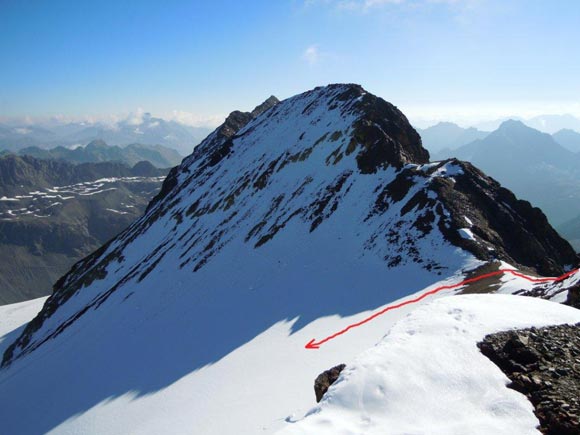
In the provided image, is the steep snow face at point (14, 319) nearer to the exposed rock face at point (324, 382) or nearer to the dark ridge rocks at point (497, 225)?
the dark ridge rocks at point (497, 225)

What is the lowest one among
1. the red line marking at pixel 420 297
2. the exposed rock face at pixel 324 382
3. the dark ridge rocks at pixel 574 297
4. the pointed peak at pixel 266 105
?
the red line marking at pixel 420 297

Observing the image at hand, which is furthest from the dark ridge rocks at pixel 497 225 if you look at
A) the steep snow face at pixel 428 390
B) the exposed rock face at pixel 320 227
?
the steep snow face at pixel 428 390

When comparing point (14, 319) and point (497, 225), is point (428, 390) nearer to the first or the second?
point (497, 225)

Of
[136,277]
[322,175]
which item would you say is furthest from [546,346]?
[136,277]

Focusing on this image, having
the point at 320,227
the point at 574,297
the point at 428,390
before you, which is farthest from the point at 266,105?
the point at 428,390

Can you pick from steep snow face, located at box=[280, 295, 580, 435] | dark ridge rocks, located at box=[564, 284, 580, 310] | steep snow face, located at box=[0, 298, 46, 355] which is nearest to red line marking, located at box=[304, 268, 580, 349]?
dark ridge rocks, located at box=[564, 284, 580, 310]

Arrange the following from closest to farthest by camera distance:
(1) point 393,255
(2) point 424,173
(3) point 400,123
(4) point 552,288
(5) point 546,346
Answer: (5) point 546,346 → (4) point 552,288 → (1) point 393,255 → (2) point 424,173 → (3) point 400,123

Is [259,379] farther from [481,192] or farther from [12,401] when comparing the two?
[12,401]
